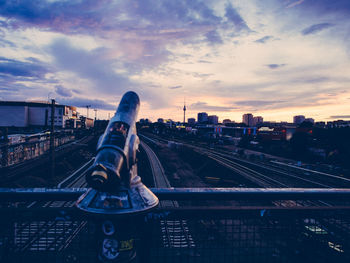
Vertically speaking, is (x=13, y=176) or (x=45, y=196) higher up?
(x=45, y=196)

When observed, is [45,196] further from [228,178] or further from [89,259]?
[228,178]

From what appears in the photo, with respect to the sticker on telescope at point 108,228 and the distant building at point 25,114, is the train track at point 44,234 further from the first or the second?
the distant building at point 25,114

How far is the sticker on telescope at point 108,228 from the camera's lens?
9.29ft

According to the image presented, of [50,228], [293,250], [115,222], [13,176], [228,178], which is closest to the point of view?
[115,222]

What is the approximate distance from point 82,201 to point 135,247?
889 mm

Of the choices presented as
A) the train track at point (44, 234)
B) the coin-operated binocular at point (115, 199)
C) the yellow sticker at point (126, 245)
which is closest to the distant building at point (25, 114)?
the train track at point (44, 234)

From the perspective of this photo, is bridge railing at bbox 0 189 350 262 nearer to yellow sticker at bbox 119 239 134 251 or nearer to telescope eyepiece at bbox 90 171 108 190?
yellow sticker at bbox 119 239 134 251

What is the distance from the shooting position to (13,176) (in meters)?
29.7

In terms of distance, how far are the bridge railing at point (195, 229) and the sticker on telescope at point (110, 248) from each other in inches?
0.7

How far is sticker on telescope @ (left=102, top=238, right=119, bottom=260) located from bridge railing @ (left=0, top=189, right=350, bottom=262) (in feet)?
0.06

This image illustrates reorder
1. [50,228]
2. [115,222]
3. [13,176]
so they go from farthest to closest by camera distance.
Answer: [13,176] < [50,228] < [115,222]

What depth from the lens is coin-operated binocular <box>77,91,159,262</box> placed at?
2.76m

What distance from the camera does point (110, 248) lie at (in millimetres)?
2857

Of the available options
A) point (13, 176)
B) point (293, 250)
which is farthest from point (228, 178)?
A: point (293, 250)
